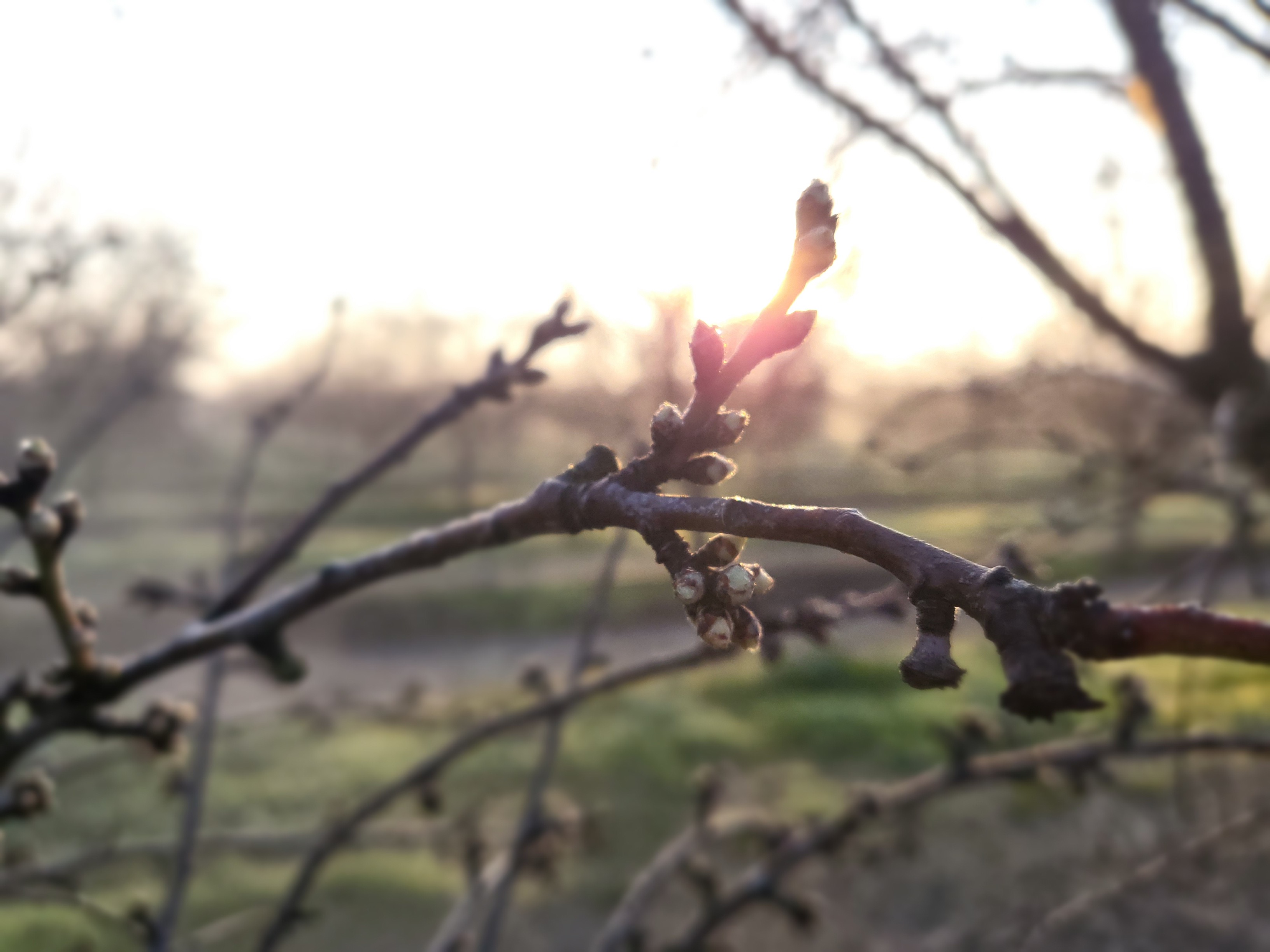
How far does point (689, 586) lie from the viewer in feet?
2.02

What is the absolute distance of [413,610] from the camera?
11.1 metres

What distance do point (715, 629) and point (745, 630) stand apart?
0.03 metres

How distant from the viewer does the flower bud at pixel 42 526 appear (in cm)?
102

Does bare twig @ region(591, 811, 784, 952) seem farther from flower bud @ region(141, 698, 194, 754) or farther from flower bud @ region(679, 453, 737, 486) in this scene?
flower bud @ region(679, 453, 737, 486)

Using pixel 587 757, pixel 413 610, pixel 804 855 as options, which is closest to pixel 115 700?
pixel 804 855

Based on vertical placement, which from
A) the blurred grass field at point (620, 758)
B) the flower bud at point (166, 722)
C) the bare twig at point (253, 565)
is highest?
the bare twig at point (253, 565)

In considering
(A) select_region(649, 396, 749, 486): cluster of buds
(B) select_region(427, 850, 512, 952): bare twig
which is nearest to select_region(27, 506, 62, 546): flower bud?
(A) select_region(649, 396, 749, 486): cluster of buds

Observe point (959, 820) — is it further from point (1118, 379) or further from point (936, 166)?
point (936, 166)

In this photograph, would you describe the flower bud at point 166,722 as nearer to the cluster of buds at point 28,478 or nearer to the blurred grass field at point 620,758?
the blurred grass field at point 620,758

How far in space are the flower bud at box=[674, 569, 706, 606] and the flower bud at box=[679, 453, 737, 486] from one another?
0.10m

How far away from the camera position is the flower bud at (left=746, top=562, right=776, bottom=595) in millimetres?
631

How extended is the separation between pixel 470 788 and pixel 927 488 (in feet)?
9.70

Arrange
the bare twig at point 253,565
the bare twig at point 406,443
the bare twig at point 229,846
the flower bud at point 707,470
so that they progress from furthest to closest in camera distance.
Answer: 1. the bare twig at point 229,846
2. the bare twig at point 406,443
3. the bare twig at point 253,565
4. the flower bud at point 707,470

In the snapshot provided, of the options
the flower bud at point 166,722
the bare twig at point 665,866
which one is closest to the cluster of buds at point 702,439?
the flower bud at point 166,722
